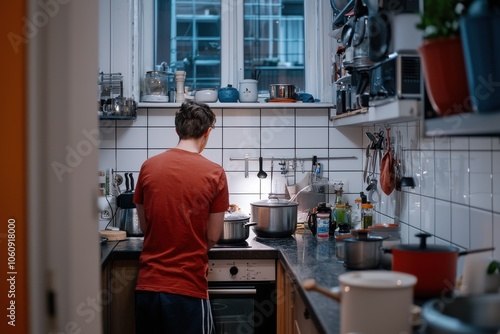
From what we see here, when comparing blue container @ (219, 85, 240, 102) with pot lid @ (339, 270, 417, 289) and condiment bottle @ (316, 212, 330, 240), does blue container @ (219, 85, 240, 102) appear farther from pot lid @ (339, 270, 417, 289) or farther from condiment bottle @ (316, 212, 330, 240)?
pot lid @ (339, 270, 417, 289)

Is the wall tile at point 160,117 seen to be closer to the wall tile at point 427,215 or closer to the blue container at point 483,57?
the wall tile at point 427,215

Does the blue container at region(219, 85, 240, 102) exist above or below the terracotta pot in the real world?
above

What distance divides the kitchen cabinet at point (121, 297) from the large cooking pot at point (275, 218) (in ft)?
2.33

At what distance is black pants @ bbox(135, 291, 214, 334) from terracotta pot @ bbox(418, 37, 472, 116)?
1586 mm

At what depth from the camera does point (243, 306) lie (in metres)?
2.90

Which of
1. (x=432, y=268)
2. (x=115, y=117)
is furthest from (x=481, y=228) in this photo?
(x=115, y=117)

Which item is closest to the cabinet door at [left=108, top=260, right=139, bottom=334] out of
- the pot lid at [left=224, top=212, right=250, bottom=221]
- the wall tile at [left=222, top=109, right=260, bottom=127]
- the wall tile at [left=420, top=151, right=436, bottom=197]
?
the pot lid at [left=224, top=212, right=250, bottom=221]

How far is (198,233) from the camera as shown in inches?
102

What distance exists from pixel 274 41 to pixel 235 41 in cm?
27

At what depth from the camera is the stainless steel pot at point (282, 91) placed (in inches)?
139

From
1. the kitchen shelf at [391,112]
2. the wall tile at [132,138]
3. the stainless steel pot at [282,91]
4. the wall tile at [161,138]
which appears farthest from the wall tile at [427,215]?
the wall tile at [132,138]

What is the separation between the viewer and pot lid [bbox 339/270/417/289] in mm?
1346

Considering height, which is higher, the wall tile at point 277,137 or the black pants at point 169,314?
the wall tile at point 277,137

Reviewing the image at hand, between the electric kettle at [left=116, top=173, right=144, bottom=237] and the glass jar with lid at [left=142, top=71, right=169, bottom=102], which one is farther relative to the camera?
the glass jar with lid at [left=142, top=71, right=169, bottom=102]
